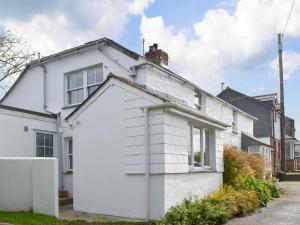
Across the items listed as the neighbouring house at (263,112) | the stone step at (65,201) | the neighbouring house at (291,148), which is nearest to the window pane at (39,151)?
the stone step at (65,201)

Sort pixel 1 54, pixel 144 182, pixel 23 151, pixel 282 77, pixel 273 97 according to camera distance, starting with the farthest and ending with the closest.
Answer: pixel 273 97 < pixel 282 77 < pixel 1 54 < pixel 23 151 < pixel 144 182

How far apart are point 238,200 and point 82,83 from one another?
9104mm

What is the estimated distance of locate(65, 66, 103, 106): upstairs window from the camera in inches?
678

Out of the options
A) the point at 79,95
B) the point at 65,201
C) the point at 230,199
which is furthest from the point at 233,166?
the point at 79,95

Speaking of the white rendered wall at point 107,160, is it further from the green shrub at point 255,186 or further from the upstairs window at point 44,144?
the green shrub at point 255,186

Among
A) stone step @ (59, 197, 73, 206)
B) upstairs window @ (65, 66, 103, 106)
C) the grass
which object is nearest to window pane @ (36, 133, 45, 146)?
upstairs window @ (65, 66, 103, 106)

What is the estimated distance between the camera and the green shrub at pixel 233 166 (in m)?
16.0

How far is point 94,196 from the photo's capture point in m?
12.4

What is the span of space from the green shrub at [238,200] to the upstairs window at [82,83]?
7.45m

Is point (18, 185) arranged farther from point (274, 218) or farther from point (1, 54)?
point (1, 54)

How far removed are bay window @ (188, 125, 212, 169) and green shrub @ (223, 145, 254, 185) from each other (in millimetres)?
1878

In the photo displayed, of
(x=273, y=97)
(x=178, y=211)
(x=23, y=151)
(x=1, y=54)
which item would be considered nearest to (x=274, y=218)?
(x=178, y=211)

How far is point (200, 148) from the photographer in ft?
44.8

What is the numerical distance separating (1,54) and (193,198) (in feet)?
46.4
